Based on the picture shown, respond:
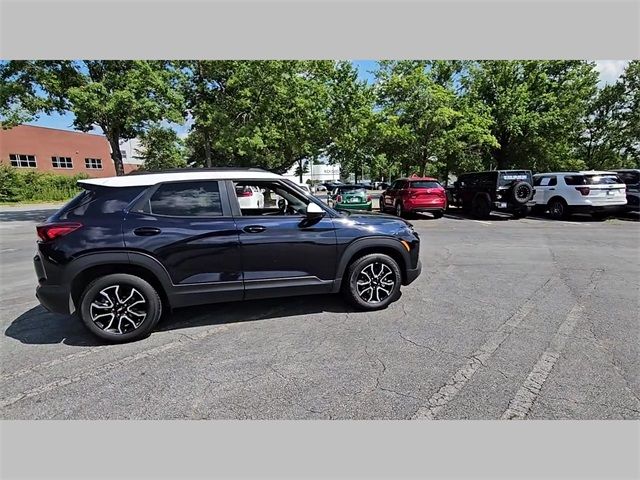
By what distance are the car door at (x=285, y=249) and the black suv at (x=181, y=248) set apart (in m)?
0.01

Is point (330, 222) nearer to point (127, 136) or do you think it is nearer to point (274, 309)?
point (274, 309)

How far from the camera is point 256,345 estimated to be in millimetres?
3596

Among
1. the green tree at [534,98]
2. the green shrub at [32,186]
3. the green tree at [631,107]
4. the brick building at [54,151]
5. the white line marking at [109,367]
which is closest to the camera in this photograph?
the white line marking at [109,367]

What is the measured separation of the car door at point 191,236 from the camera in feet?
12.0

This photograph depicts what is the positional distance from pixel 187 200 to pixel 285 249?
1.20m

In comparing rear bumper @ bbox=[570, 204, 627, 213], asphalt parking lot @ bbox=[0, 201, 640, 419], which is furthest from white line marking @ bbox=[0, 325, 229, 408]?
rear bumper @ bbox=[570, 204, 627, 213]

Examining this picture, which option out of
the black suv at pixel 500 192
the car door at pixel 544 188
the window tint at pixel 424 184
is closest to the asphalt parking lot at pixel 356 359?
the black suv at pixel 500 192

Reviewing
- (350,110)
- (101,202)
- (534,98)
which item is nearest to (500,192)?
(350,110)

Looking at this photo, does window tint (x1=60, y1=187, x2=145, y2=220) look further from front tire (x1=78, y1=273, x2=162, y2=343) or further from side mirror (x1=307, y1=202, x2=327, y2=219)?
side mirror (x1=307, y1=202, x2=327, y2=219)

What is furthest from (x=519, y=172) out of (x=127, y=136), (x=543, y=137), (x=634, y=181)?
(x=127, y=136)

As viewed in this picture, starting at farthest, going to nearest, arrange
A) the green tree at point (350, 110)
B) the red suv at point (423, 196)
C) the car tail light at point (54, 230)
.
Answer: the green tree at point (350, 110) → the red suv at point (423, 196) → the car tail light at point (54, 230)

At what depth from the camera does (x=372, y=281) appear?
4.46 meters

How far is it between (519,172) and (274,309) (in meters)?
12.5

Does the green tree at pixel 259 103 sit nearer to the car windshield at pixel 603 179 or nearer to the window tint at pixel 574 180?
the window tint at pixel 574 180
